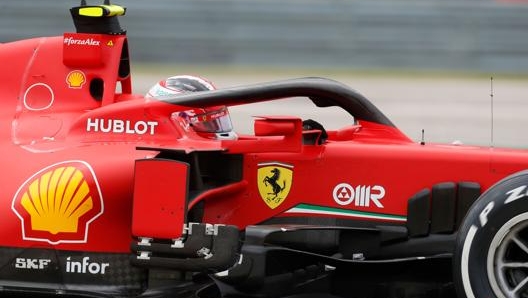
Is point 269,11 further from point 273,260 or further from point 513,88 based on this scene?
point 273,260

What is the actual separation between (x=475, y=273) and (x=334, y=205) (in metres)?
0.97

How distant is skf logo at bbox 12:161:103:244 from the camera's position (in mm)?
5816

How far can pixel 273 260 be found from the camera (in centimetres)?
581

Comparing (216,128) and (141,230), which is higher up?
(216,128)

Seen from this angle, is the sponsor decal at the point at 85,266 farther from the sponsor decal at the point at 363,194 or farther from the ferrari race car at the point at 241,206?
the sponsor decal at the point at 363,194

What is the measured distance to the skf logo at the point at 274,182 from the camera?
5.93 meters

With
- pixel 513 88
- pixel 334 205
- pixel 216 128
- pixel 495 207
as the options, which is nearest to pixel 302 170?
pixel 334 205

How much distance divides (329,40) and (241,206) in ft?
34.4

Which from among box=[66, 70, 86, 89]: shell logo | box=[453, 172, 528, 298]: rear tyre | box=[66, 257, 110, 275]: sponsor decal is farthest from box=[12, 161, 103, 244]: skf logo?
box=[453, 172, 528, 298]: rear tyre

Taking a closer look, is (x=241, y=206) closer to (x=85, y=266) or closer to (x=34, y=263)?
(x=85, y=266)

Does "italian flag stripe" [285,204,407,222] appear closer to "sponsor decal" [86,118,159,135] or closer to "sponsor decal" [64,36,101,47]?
"sponsor decal" [86,118,159,135]

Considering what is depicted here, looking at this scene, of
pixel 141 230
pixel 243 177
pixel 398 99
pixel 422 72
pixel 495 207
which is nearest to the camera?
pixel 495 207

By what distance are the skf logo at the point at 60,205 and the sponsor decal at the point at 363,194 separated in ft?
4.39

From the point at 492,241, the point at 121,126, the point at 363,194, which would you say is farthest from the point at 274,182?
the point at 492,241
